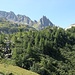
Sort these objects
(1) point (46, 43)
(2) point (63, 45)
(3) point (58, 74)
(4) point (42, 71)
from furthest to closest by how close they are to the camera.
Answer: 1. (2) point (63, 45)
2. (1) point (46, 43)
3. (3) point (58, 74)
4. (4) point (42, 71)

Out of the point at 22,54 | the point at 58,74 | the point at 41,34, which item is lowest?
the point at 58,74

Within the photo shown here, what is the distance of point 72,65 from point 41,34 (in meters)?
51.3

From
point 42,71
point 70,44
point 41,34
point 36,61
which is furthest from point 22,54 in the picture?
point 70,44

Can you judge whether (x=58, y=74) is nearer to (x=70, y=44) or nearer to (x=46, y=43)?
(x=46, y=43)

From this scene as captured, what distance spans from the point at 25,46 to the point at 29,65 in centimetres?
3009

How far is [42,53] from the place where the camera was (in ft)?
511

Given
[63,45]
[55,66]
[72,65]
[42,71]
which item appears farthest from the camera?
[63,45]

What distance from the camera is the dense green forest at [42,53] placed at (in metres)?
123

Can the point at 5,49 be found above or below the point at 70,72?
above

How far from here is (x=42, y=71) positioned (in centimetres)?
11725

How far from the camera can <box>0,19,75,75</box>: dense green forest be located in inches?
4828

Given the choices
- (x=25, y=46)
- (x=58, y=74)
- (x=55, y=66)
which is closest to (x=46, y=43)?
(x=25, y=46)

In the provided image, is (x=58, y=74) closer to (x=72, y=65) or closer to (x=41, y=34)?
(x=72, y=65)

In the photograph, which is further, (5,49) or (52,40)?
(52,40)
